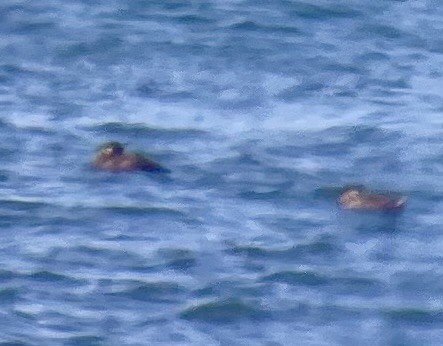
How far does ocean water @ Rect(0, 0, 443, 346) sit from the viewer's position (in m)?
13.0

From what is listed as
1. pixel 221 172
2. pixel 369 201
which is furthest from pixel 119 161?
pixel 369 201

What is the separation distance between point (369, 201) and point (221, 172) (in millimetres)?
1844

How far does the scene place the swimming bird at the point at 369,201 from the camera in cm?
1532

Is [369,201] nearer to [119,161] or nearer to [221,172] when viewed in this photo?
[221,172]

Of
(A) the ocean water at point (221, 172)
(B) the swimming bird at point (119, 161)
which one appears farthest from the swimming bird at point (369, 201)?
(B) the swimming bird at point (119, 161)

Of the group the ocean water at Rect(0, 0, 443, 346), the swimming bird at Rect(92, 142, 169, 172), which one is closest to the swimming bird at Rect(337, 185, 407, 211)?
the ocean water at Rect(0, 0, 443, 346)

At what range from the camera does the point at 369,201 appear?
606 inches

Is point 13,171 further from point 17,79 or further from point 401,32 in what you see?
point 401,32

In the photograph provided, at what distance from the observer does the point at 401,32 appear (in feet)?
72.6

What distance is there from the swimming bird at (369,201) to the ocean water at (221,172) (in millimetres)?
113

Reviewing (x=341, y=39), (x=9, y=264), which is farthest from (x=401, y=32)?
(x=9, y=264)

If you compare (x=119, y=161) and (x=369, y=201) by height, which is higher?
(x=119, y=161)

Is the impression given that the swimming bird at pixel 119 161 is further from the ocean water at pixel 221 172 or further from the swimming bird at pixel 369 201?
the swimming bird at pixel 369 201

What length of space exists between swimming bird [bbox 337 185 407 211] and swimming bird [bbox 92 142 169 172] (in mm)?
2116
